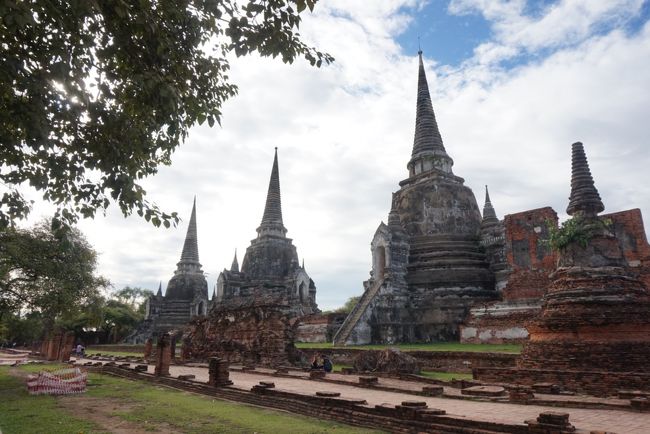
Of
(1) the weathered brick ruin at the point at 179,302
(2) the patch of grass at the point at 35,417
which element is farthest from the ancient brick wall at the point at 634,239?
(1) the weathered brick ruin at the point at 179,302

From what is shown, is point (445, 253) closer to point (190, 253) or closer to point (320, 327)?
point (320, 327)

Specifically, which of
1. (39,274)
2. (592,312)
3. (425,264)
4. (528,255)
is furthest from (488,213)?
(39,274)

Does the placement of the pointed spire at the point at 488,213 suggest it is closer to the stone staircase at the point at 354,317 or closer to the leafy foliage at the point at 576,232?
the stone staircase at the point at 354,317

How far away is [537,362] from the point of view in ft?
38.0

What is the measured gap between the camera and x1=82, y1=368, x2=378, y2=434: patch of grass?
711 cm

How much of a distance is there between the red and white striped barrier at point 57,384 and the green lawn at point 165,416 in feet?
1.00

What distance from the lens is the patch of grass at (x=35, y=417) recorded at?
716cm

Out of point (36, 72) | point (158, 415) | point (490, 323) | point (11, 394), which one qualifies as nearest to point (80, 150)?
point (36, 72)

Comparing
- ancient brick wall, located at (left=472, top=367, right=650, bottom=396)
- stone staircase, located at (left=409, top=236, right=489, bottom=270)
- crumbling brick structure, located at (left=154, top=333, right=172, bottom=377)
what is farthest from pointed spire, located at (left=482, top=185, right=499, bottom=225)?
crumbling brick structure, located at (left=154, top=333, right=172, bottom=377)

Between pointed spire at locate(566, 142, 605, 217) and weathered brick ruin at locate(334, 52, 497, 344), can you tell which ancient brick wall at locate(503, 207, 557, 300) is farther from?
pointed spire at locate(566, 142, 605, 217)

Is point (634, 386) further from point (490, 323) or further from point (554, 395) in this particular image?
point (490, 323)

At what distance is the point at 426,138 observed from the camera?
3097cm

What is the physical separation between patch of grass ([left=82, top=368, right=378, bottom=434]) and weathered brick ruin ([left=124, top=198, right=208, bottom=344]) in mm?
31053

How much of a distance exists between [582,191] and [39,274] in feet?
58.8
